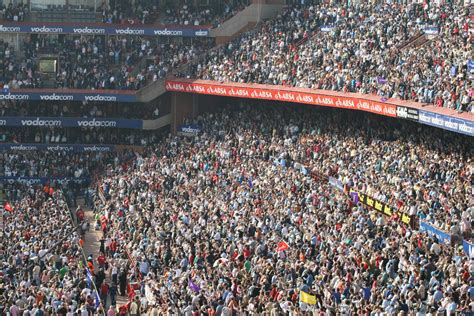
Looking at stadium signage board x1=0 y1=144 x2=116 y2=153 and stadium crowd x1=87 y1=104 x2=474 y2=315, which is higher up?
stadium crowd x1=87 y1=104 x2=474 y2=315

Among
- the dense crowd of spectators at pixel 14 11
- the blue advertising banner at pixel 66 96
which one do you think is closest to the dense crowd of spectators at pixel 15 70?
the blue advertising banner at pixel 66 96

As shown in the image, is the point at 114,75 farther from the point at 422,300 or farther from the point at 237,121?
the point at 422,300

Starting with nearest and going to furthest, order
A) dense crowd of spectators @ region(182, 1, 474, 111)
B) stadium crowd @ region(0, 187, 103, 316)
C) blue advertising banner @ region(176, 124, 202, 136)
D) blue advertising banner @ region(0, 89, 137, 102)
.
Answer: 1. stadium crowd @ region(0, 187, 103, 316)
2. dense crowd of spectators @ region(182, 1, 474, 111)
3. blue advertising banner @ region(176, 124, 202, 136)
4. blue advertising banner @ region(0, 89, 137, 102)

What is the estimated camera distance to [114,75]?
55.6m

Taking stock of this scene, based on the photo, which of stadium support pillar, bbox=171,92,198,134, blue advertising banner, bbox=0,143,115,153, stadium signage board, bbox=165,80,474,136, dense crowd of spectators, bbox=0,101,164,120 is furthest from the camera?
stadium support pillar, bbox=171,92,198,134

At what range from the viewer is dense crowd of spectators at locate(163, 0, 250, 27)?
56312mm

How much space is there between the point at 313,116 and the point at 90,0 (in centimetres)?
1604

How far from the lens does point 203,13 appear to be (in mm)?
56719

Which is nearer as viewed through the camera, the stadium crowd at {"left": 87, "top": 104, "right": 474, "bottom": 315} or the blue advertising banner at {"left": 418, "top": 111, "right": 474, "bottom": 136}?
the stadium crowd at {"left": 87, "top": 104, "right": 474, "bottom": 315}

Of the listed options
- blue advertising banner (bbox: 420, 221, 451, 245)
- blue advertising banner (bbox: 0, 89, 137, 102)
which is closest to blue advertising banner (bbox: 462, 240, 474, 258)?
blue advertising banner (bbox: 420, 221, 451, 245)

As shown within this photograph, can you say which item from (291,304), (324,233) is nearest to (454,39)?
(324,233)

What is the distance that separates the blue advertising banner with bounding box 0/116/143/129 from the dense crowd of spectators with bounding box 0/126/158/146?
16.7 inches

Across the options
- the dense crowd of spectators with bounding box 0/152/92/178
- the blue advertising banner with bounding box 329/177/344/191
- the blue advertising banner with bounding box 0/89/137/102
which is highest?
the blue advertising banner with bounding box 0/89/137/102

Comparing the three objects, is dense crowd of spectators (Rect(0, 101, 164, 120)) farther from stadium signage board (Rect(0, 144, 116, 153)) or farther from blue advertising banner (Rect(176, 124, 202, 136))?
stadium signage board (Rect(0, 144, 116, 153))
